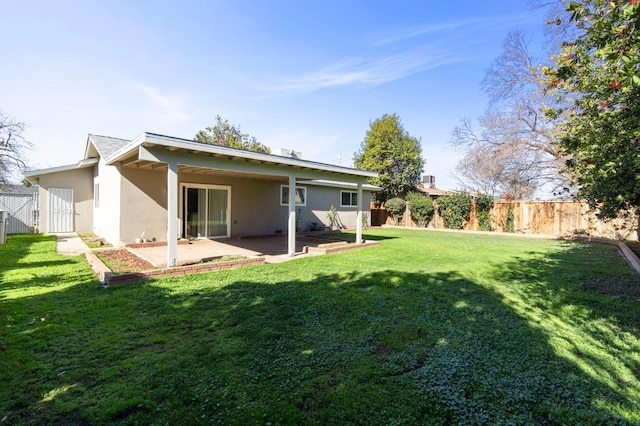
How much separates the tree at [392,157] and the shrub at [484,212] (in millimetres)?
5683

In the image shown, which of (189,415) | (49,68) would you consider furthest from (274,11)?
(189,415)

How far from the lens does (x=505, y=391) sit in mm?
2592

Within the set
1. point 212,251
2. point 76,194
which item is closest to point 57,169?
point 76,194

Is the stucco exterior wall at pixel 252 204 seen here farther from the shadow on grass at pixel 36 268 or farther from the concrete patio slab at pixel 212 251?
the shadow on grass at pixel 36 268

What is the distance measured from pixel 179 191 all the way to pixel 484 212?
16.8m

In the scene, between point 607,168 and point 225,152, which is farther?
point 225,152

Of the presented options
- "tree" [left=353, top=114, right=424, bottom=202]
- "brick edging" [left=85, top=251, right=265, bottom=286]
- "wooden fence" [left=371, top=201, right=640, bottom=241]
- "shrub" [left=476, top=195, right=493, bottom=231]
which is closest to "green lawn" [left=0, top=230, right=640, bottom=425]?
"brick edging" [left=85, top=251, right=265, bottom=286]

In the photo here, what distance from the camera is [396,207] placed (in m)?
21.8

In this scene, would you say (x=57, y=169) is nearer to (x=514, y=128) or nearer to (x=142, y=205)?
(x=142, y=205)

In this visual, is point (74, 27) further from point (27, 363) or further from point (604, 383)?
point (604, 383)

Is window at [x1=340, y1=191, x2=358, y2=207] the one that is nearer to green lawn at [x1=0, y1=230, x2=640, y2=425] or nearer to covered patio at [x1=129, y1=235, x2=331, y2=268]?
covered patio at [x1=129, y1=235, x2=331, y2=268]

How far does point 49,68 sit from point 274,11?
7282 millimetres

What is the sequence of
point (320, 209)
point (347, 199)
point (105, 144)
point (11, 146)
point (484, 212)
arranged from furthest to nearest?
point (347, 199), point (484, 212), point (320, 209), point (11, 146), point (105, 144)

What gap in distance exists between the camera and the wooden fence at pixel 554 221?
14625 millimetres
